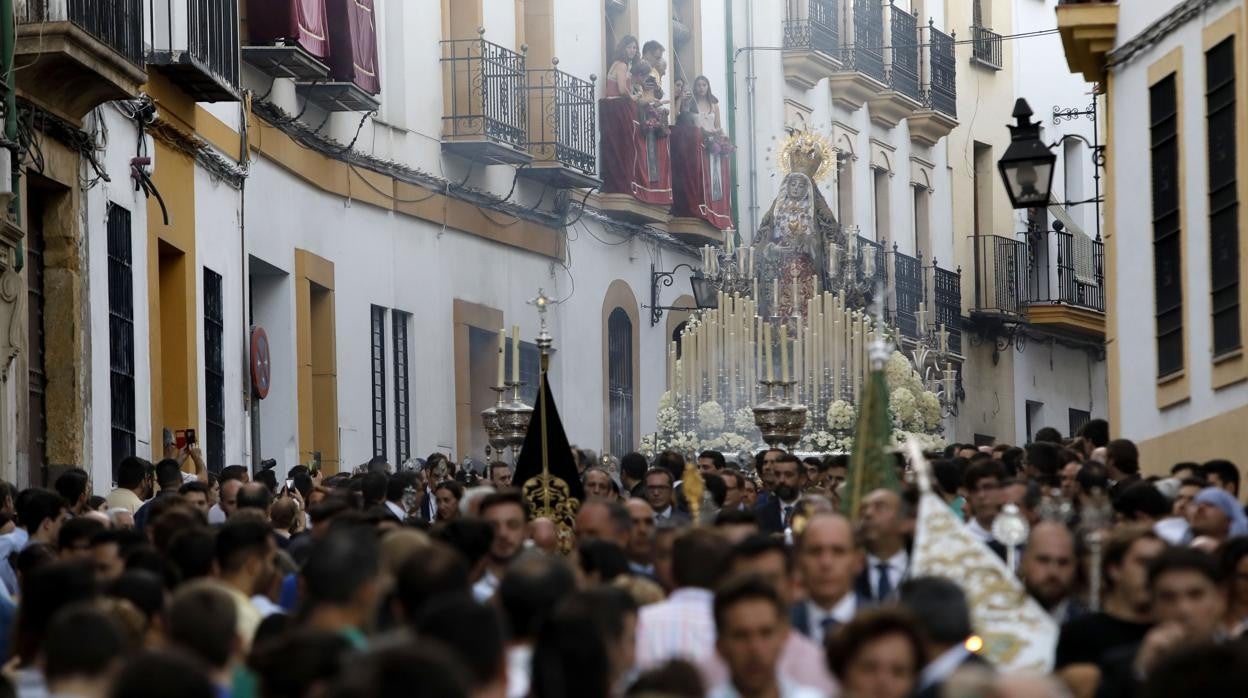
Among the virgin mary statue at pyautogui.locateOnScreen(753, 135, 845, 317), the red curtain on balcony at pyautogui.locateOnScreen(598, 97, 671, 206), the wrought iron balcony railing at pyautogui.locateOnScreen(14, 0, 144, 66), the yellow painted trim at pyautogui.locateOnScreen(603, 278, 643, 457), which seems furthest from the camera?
the yellow painted trim at pyautogui.locateOnScreen(603, 278, 643, 457)

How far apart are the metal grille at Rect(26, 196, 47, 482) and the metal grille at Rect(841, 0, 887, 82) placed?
61.0 ft

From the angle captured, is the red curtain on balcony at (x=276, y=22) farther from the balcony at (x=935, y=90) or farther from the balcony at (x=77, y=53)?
the balcony at (x=935, y=90)

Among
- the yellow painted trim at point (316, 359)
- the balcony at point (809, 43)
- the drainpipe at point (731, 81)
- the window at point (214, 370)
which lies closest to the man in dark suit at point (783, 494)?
the window at point (214, 370)

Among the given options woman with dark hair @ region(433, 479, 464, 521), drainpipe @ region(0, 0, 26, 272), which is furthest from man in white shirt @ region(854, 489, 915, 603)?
drainpipe @ region(0, 0, 26, 272)

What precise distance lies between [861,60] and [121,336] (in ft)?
59.1

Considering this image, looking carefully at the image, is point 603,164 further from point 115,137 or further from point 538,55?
point 115,137

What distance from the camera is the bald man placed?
9.25 meters

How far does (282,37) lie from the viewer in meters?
21.9

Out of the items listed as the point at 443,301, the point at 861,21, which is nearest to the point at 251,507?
the point at 443,301

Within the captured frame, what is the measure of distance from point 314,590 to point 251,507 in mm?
5123

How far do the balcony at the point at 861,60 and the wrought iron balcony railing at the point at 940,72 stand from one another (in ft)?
3.83

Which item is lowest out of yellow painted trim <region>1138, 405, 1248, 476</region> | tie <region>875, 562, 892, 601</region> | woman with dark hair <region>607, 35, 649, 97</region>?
tie <region>875, 562, 892, 601</region>

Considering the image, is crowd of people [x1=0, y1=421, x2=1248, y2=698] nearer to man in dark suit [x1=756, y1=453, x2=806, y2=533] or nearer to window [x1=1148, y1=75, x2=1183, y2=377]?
man in dark suit [x1=756, y1=453, x2=806, y2=533]

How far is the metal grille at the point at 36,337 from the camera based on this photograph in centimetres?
1767
